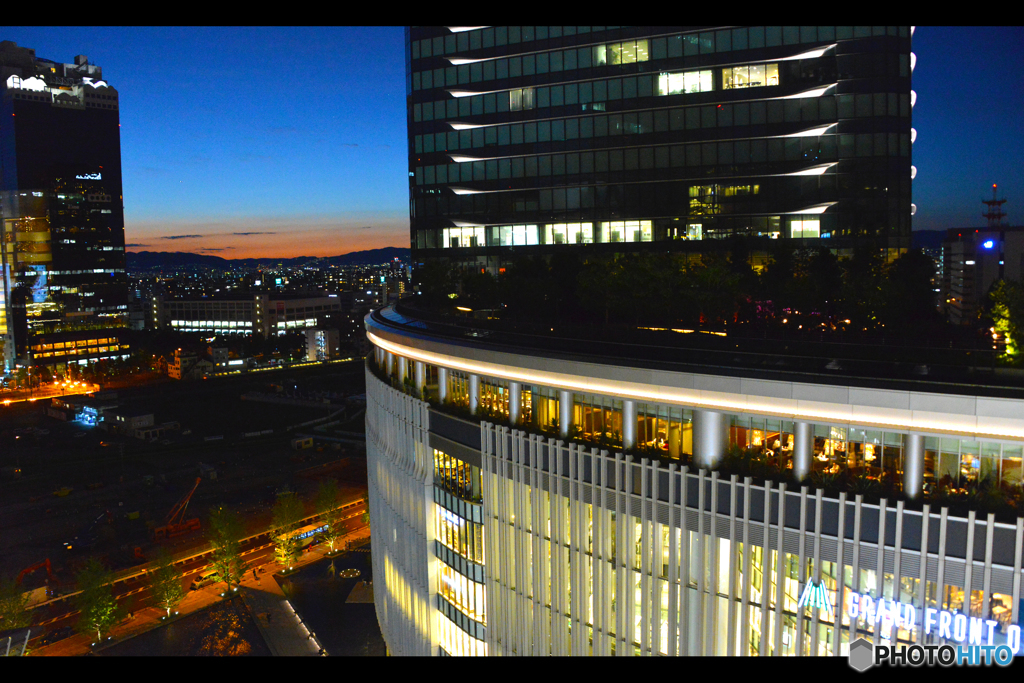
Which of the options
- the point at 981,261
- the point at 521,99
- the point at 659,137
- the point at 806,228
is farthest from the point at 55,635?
the point at 981,261

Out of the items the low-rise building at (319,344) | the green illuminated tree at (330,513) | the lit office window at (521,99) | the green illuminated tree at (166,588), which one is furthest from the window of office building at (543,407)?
the low-rise building at (319,344)

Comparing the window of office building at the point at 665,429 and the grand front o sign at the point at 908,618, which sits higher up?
the window of office building at the point at 665,429

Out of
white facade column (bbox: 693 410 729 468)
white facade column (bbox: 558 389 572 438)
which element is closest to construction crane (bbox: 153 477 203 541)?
white facade column (bbox: 558 389 572 438)

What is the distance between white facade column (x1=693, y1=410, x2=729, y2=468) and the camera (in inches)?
869

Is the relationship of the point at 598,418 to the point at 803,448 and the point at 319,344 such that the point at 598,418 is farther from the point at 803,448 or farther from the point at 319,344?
the point at 319,344

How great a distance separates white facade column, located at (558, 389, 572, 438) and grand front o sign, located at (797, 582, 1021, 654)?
31.8 feet

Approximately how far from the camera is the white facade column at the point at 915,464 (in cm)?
1908

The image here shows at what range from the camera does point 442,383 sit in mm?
31797

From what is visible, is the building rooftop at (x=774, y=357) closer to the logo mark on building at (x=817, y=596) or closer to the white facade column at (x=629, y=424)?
the white facade column at (x=629, y=424)

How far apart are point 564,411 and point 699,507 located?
6.49m

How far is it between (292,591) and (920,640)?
160 ft

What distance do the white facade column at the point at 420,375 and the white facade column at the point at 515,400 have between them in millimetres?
6784

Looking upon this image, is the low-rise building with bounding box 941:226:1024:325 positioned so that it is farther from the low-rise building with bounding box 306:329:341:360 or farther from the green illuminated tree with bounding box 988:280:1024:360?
the low-rise building with bounding box 306:329:341:360

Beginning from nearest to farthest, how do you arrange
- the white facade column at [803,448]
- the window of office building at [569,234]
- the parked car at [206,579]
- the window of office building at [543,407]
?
1. the white facade column at [803,448]
2. the window of office building at [543,407]
3. the parked car at [206,579]
4. the window of office building at [569,234]
